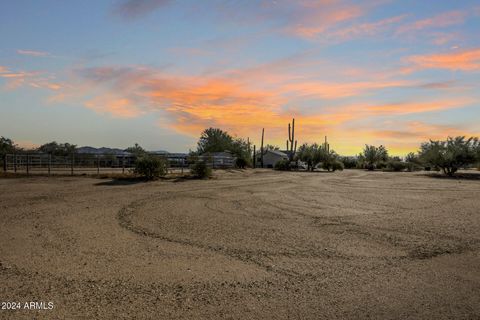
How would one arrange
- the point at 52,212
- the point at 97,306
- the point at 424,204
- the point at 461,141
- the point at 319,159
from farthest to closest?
1. the point at 319,159
2. the point at 461,141
3. the point at 424,204
4. the point at 52,212
5. the point at 97,306

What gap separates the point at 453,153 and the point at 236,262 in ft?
159

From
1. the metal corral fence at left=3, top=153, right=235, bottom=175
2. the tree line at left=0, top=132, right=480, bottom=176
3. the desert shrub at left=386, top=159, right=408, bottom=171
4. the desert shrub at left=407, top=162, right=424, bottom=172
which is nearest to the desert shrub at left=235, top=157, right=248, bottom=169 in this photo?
the tree line at left=0, top=132, right=480, bottom=176

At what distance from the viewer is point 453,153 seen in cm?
4928

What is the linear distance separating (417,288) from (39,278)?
6.17m

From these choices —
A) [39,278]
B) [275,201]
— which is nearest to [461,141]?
[275,201]

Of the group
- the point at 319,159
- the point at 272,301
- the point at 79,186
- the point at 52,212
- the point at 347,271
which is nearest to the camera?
the point at 272,301

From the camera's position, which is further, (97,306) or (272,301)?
(272,301)

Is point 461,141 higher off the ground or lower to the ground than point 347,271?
higher

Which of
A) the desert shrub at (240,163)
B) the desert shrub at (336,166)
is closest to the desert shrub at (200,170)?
the desert shrub at (240,163)

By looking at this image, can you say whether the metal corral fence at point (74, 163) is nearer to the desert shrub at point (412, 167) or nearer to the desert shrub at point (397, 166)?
the desert shrub at point (397, 166)

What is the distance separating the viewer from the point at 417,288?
6816mm

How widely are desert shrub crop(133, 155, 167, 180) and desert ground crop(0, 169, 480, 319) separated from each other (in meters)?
11.9

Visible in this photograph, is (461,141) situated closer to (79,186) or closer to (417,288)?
(79,186)

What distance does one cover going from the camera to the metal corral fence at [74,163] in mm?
29938
